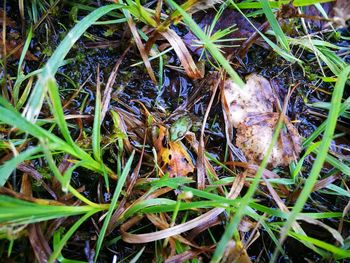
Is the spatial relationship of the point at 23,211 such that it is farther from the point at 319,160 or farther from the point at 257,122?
the point at 257,122

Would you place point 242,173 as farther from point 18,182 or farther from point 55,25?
point 55,25

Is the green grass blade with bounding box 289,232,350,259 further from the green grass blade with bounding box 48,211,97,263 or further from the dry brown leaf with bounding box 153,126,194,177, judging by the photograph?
the green grass blade with bounding box 48,211,97,263

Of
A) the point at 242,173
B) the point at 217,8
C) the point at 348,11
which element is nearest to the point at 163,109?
the point at 242,173

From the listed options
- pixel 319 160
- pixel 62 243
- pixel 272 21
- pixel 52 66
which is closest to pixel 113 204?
pixel 62 243

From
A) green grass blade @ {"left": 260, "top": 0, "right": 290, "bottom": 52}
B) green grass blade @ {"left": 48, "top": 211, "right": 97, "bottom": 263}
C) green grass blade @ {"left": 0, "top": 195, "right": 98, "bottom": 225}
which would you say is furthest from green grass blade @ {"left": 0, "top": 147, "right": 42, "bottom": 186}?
green grass blade @ {"left": 260, "top": 0, "right": 290, "bottom": 52}

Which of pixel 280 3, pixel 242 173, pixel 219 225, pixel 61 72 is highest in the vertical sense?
pixel 280 3
